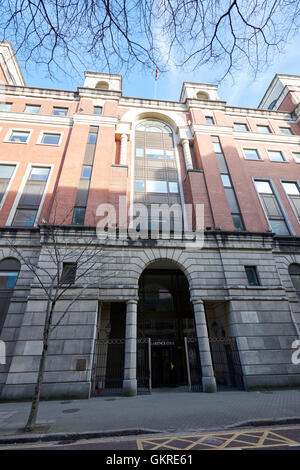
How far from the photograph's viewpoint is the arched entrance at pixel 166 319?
1514 cm

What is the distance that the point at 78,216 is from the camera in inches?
589

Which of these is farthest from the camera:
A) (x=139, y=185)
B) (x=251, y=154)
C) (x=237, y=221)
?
(x=251, y=154)

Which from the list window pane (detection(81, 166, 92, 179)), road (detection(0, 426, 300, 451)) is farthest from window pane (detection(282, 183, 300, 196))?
road (detection(0, 426, 300, 451))

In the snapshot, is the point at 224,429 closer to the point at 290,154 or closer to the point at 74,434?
the point at 74,434

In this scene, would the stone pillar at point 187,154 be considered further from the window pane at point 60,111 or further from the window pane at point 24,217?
the window pane at point 24,217

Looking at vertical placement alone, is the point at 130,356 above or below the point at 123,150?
below

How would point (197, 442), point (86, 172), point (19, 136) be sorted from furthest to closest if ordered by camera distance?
point (19, 136)
point (86, 172)
point (197, 442)

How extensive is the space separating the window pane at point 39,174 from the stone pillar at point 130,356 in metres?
11.8

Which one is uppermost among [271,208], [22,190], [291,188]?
[291,188]

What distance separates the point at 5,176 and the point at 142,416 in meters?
17.9

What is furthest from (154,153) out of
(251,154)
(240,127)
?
(240,127)

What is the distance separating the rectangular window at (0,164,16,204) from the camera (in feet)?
52.8

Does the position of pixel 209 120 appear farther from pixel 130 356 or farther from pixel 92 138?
pixel 130 356
